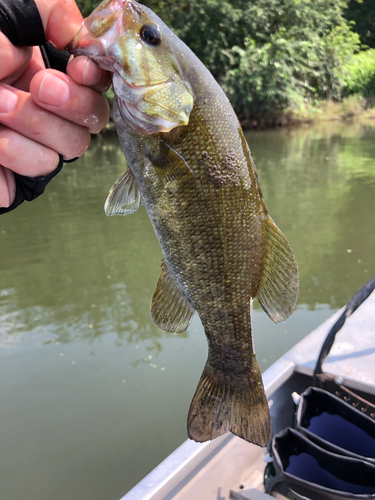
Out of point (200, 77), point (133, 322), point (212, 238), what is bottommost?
point (133, 322)

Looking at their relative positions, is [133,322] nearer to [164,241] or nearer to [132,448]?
[132,448]

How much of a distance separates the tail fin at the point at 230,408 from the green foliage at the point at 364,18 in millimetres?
36582

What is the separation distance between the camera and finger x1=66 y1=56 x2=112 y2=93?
1114mm

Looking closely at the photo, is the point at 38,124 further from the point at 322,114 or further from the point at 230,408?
the point at 322,114

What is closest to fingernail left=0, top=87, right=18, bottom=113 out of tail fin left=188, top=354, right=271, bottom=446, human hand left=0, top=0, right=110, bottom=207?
human hand left=0, top=0, right=110, bottom=207

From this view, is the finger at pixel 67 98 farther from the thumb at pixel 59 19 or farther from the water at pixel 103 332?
the water at pixel 103 332

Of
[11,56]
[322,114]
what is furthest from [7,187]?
[322,114]

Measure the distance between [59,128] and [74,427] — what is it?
2.95m

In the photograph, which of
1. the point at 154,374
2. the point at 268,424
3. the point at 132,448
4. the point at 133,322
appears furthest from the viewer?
the point at 133,322

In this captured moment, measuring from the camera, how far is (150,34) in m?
1.14

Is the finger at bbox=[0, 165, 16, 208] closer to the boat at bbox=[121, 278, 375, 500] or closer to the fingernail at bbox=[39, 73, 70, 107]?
the fingernail at bbox=[39, 73, 70, 107]

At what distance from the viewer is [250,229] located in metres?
1.24

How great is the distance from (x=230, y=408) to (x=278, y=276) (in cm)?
45

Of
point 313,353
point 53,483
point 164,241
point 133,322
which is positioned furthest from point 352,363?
point 133,322
